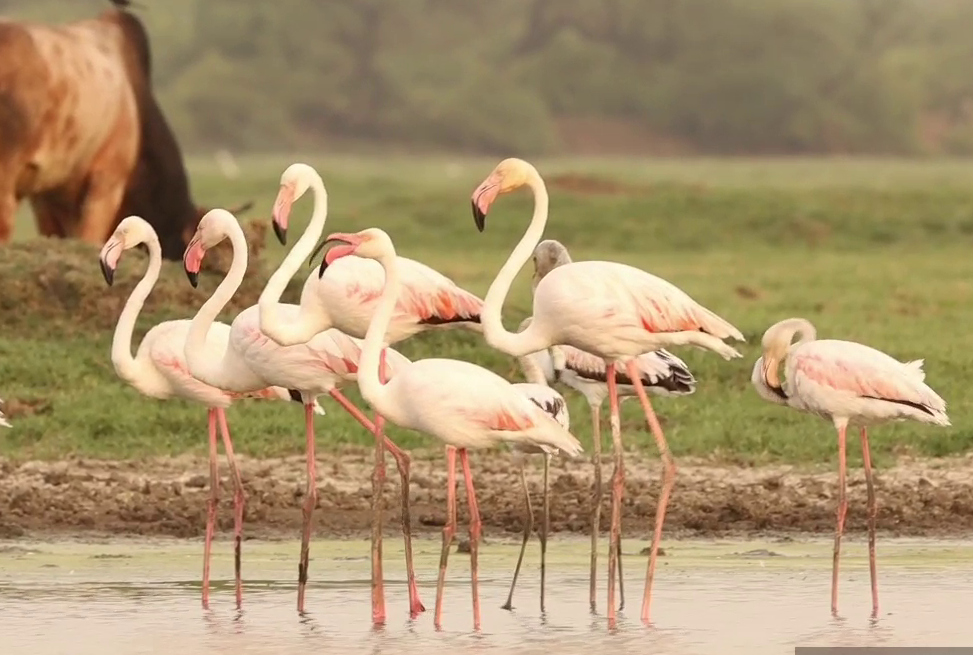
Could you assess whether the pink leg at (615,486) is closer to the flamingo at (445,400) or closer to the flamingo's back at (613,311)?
the flamingo's back at (613,311)

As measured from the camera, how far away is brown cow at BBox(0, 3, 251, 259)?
50.9 ft

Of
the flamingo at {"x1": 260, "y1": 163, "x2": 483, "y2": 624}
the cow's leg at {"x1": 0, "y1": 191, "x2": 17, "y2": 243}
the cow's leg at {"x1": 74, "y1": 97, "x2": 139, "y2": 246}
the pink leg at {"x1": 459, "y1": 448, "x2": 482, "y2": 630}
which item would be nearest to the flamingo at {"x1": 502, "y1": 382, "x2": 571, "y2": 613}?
the pink leg at {"x1": 459, "y1": 448, "x2": 482, "y2": 630}

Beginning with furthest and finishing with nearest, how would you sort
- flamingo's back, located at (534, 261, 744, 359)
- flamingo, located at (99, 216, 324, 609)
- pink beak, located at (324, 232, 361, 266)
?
flamingo, located at (99, 216, 324, 609) → flamingo's back, located at (534, 261, 744, 359) → pink beak, located at (324, 232, 361, 266)

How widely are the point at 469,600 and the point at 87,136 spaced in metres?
8.36

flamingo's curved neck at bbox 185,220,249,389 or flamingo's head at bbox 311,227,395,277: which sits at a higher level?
flamingo's head at bbox 311,227,395,277

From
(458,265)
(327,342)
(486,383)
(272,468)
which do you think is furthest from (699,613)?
(458,265)

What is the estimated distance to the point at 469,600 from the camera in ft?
27.5

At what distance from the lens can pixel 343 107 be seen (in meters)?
64.9

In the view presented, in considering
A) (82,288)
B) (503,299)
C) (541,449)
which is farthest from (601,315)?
(82,288)

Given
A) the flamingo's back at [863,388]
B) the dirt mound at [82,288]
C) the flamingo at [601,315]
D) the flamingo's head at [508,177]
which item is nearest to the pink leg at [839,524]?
the flamingo's back at [863,388]

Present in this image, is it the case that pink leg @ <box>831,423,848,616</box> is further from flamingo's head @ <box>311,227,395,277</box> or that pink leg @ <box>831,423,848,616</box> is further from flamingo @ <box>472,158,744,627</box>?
flamingo's head @ <box>311,227,395,277</box>

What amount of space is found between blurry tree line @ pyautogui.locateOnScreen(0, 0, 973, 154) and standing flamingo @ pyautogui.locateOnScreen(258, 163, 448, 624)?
53.4m

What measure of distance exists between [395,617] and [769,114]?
185ft

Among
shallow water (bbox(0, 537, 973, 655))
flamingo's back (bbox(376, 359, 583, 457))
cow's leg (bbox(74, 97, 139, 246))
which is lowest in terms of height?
shallow water (bbox(0, 537, 973, 655))
